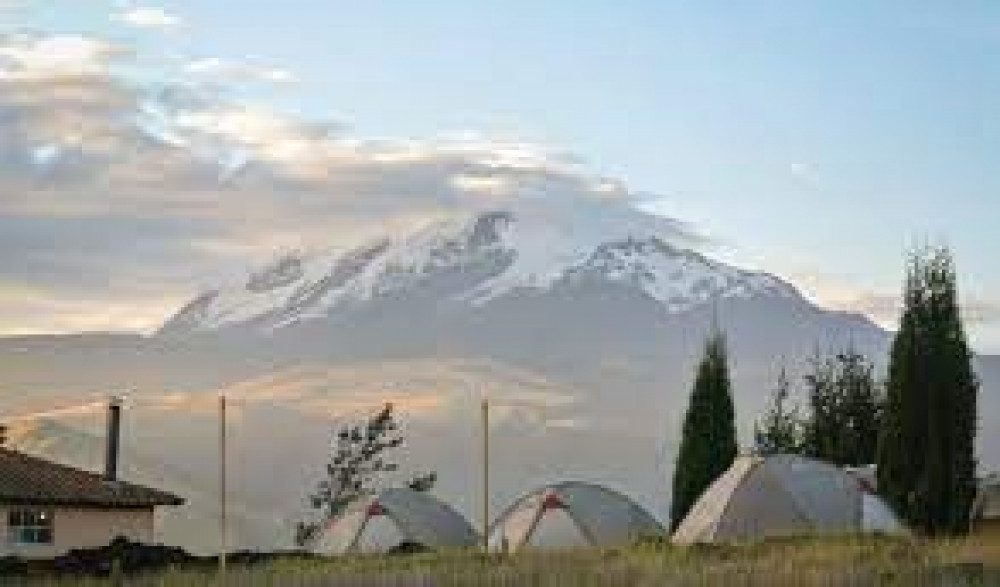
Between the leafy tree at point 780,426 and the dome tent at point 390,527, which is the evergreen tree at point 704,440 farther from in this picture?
the leafy tree at point 780,426

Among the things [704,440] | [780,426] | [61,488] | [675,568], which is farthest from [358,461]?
[675,568]

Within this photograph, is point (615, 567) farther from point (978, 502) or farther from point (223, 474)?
point (978, 502)

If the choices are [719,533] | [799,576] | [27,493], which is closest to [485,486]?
[719,533]

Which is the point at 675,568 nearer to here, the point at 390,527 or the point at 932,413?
the point at 932,413

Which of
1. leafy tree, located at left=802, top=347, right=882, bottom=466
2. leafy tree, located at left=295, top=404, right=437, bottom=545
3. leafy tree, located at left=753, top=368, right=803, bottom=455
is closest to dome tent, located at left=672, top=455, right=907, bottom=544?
leafy tree, located at left=802, top=347, right=882, bottom=466

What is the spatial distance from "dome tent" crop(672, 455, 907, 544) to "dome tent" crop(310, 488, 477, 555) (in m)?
12.3

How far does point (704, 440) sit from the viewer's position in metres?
53.5

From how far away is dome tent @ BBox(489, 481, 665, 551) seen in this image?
56.0 metres

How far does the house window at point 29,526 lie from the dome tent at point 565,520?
12.4 metres

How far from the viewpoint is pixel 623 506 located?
59.4 meters

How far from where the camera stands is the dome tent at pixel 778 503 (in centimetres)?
4819

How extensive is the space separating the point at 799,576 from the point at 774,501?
20306 millimetres

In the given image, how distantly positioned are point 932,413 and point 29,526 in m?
25.0

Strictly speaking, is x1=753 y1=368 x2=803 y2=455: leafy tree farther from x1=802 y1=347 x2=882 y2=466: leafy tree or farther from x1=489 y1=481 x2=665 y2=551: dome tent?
x1=489 y1=481 x2=665 y2=551: dome tent
